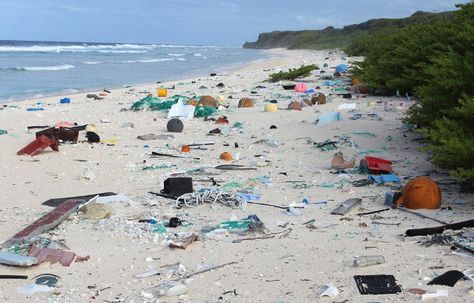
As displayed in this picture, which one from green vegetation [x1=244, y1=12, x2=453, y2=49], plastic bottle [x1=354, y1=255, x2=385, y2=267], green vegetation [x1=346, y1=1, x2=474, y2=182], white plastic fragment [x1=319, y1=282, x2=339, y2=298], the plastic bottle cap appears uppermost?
green vegetation [x1=244, y1=12, x2=453, y2=49]

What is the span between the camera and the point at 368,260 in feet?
12.0

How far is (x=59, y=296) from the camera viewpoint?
3332 millimetres

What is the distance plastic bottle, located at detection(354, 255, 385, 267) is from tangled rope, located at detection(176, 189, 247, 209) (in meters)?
1.59

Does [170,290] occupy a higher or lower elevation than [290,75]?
lower

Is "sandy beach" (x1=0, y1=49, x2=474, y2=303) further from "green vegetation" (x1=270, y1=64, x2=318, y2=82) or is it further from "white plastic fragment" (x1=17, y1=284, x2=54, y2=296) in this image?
"green vegetation" (x1=270, y1=64, x2=318, y2=82)

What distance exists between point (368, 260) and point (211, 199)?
6.18ft

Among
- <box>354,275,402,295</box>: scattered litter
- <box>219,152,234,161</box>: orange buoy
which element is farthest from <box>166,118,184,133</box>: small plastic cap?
<box>354,275,402,295</box>: scattered litter

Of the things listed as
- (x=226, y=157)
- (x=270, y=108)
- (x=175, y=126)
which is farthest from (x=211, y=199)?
(x=270, y=108)

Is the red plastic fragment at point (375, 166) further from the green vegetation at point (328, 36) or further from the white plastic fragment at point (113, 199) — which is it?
the green vegetation at point (328, 36)

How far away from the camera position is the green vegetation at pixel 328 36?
2029 inches

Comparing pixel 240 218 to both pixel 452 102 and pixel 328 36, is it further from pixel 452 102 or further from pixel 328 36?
pixel 328 36

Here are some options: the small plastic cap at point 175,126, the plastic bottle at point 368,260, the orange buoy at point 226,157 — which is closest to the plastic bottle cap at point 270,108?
the small plastic cap at point 175,126

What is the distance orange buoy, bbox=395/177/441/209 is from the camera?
4.79 metres

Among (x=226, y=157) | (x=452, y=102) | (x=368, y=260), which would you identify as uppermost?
(x=452, y=102)
